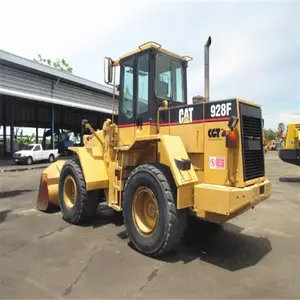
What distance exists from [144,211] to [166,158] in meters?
0.93

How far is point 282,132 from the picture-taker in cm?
1574

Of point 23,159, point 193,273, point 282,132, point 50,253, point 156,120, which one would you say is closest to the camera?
point 193,273

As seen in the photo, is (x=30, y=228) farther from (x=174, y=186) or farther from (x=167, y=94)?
(x=167, y=94)

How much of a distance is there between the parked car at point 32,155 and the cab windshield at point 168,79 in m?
20.0

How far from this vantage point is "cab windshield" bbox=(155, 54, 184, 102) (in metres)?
5.54

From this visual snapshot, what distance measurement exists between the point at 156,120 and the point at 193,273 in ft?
8.33

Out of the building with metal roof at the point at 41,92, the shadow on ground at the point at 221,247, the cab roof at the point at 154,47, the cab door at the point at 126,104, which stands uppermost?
the building with metal roof at the point at 41,92

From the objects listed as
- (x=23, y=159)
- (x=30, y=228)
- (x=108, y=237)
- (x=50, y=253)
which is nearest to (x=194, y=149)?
(x=108, y=237)

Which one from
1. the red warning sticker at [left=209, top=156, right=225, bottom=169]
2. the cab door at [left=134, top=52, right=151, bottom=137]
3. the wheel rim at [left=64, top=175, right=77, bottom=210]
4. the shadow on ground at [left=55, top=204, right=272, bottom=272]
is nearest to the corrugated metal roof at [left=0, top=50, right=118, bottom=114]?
the wheel rim at [left=64, top=175, right=77, bottom=210]

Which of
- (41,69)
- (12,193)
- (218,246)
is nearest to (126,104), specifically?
(218,246)

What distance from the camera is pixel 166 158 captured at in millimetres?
4727

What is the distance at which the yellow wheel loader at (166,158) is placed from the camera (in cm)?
437

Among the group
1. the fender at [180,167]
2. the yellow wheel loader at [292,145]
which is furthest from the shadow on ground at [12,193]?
the yellow wheel loader at [292,145]

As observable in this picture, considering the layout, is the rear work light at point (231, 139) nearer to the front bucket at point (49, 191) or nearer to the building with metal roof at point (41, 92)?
the front bucket at point (49, 191)
